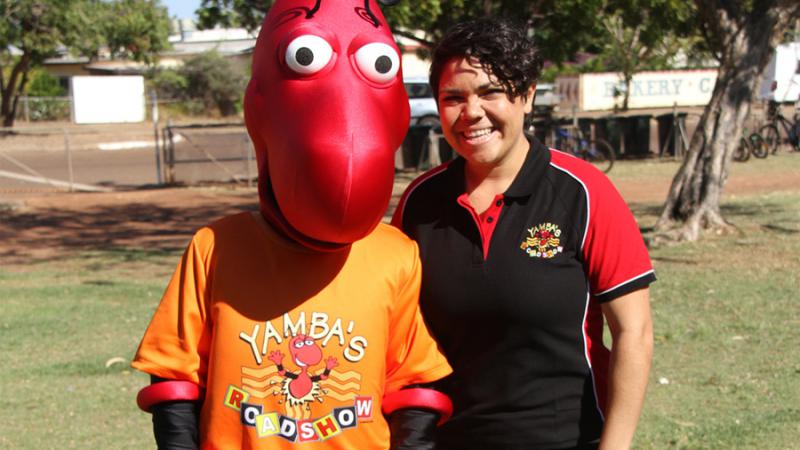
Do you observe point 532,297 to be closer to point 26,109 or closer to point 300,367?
point 300,367

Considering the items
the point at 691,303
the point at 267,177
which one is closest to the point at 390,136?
the point at 267,177

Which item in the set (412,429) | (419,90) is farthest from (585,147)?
(412,429)

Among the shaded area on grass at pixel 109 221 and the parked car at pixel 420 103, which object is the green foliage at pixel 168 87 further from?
the shaded area on grass at pixel 109 221

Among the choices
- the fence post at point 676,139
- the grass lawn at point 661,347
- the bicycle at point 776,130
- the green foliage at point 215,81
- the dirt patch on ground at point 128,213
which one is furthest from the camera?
the green foliage at point 215,81

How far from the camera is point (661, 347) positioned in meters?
7.46

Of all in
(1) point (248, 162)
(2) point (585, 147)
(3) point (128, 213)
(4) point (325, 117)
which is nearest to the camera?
(4) point (325, 117)

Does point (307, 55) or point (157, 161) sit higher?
point (307, 55)

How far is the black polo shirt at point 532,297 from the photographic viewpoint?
2.66m

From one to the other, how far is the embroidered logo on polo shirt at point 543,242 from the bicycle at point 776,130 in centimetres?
2270

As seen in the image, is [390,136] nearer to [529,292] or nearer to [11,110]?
[529,292]

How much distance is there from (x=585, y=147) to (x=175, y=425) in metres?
21.0

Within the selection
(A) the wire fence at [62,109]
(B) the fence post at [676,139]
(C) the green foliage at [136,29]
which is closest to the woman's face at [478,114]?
(B) the fence post at [676,139]

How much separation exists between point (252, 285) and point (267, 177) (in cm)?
28

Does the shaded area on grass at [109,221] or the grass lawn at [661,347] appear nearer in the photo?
the grass lawn at [661,347]
